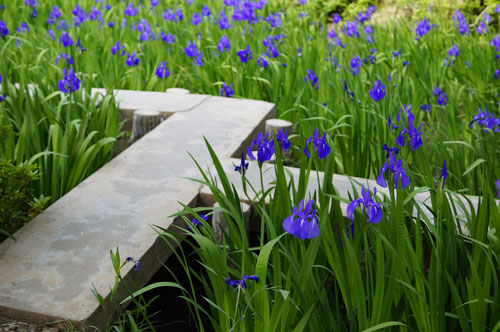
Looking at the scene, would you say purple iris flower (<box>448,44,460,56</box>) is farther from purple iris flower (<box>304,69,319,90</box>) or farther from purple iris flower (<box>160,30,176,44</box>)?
purple iris flower (<box>160,30,176,44</box>)

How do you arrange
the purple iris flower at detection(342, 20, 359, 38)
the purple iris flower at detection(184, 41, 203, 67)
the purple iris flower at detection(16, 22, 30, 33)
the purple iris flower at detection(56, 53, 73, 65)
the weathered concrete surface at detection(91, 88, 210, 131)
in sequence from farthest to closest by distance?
1. the purple iris flower at detection(342, 20, 359, 38)
2. the purple iris flower at detection(16, 22, 30, 33)
3. the purple iris flower at detection(184, 41, 203, 67)
4. the weathered concrete surface at detection(91, 88, 210, 131)
5. the purple iris flower at detection(56, 53, 73, 65)

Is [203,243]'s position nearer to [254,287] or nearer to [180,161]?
[254,287]

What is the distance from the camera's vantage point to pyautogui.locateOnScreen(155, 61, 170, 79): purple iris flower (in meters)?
3.72

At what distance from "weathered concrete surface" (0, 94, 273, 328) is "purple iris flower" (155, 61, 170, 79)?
2.30 ft

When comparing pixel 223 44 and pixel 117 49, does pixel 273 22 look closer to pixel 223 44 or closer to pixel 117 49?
pixel 223 44

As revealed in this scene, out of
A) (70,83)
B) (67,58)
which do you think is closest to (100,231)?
(70,83)

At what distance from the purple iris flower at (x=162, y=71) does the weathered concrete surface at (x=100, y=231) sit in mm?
702

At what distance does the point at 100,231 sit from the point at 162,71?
1875mm

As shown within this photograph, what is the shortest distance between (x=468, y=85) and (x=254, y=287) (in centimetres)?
282

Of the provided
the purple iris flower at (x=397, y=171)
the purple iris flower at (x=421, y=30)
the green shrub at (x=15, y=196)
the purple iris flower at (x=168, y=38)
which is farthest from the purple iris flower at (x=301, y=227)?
the purple iris flower at (x=421, y=30)

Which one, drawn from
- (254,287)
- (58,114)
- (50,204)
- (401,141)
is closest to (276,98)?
(58,114)

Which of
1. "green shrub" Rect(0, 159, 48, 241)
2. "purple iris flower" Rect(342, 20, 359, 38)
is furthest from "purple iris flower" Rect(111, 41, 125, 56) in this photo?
"purple iris flower" Rect(342, 20, 359, 38)

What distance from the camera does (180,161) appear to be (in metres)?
2.72

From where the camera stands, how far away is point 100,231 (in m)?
2.04
